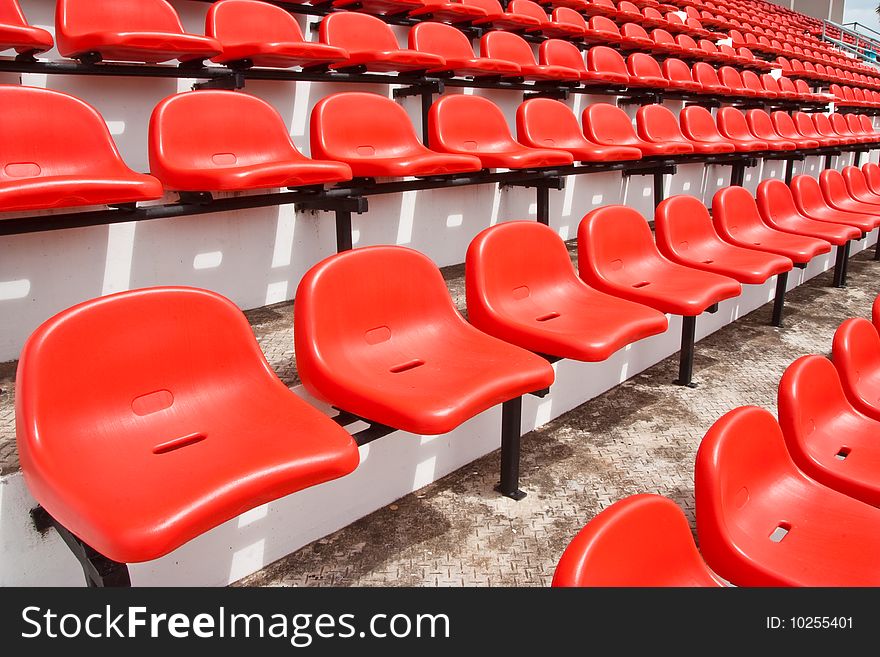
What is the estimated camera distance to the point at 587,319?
1.48 metres

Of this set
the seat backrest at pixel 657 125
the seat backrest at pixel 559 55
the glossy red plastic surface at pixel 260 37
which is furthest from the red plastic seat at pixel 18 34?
the seat backrest at pixel 657 125

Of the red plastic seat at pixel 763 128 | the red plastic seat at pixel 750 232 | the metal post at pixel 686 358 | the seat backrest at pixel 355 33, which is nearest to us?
the metal post at pixel 686 358

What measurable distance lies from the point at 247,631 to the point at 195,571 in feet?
1.18

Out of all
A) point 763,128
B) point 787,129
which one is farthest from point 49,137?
point 787,129

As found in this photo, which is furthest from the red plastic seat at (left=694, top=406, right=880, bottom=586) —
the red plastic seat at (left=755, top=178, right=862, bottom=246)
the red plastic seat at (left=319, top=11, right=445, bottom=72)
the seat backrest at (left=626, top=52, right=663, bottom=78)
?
the seat backrest at (left=626, top=52, right=663, bottom=78)

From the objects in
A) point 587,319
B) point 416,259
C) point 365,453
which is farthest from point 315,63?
point 365,453

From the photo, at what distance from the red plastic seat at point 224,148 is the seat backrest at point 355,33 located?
0.60m

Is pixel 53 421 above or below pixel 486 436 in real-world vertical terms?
above

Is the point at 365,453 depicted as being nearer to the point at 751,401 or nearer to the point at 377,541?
the point at 377,541

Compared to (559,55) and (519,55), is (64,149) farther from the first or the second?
(559,55)

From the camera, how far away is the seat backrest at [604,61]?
3.19m

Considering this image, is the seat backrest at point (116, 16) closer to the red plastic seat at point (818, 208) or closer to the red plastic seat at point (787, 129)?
the red plastic seat at point (818, 208)

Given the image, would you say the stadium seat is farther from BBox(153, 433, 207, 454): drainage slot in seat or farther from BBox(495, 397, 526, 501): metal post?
BBox(153, 433, 207, 454): drainage slot in seat

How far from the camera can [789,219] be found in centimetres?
291
